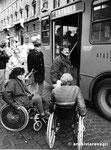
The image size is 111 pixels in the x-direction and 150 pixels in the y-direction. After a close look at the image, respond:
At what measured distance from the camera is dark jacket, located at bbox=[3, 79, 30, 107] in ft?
10.0

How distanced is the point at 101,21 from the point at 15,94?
8.23 feet

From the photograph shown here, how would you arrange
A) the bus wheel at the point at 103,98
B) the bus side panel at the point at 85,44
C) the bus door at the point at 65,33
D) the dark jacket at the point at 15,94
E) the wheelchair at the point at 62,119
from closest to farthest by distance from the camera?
the wheelchair at the point at 62,119
the dark jacket at the point at 15,94
the bus wheel at the point at 103,98
the bus side panel at the point at 85,44
the bus door at the point at 65,33

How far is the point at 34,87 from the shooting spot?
17.2ft

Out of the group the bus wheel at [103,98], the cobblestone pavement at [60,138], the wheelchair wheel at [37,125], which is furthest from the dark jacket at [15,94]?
the bus wheel at [103,98]

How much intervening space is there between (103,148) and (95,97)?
1.46 metres

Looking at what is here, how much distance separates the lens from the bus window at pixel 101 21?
371 cm

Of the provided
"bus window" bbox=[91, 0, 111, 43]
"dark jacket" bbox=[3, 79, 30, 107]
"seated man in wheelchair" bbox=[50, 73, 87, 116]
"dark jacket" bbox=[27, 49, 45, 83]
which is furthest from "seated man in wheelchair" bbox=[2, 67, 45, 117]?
"bus window" bbox=[91, 0, 111, 43]

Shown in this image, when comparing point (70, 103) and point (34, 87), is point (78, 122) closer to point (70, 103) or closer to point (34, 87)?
point (70, 103)

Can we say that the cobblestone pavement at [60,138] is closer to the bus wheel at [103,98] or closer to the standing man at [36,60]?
the bus wheel at [103,98]

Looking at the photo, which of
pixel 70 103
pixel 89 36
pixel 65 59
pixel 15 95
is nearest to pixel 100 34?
pixel 89 36

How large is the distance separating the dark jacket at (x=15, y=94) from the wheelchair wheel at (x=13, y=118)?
0.18 m

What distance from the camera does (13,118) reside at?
3.20m

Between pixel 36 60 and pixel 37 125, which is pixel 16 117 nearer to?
pixel 37 125

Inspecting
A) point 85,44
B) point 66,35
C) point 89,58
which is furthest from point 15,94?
point 66,35
